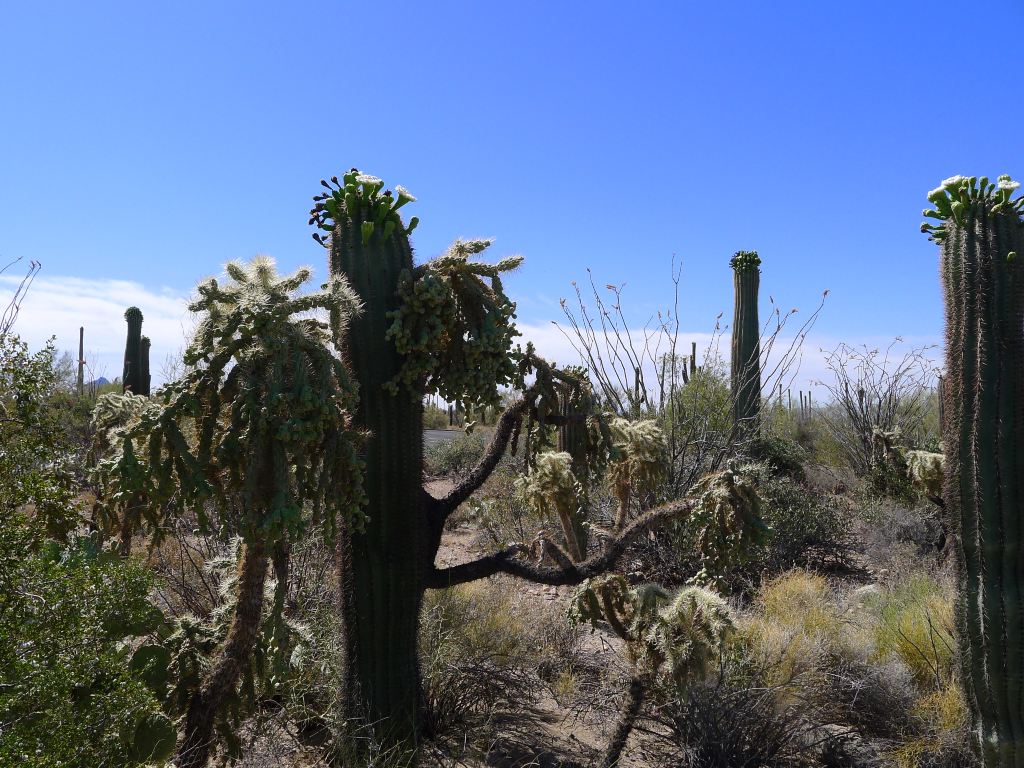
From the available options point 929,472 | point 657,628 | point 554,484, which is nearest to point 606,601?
point 657,628

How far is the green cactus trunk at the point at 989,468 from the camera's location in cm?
418

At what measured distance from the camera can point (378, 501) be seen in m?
3.47

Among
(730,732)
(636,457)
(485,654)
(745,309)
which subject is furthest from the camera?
(745,309)

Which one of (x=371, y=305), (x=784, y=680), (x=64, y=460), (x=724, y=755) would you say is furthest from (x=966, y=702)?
(x=64, y=460)

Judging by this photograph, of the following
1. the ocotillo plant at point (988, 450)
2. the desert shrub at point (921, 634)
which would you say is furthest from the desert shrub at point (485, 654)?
the ocotillo plant at point (988, 450)

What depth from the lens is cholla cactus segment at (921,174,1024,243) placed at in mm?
4387

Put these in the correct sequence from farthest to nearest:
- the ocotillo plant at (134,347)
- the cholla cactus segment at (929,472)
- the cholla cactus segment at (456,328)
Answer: the ocotillo plant at (134,347), the cholla cactus segment at (929,472), the cholla cactus segment at (456,328)

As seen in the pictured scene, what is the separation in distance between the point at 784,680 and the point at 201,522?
13.0ft

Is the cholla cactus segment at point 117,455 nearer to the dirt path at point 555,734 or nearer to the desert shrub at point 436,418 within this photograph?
the dirt path at point 555,734

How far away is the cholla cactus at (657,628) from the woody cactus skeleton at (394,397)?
2.03 feet

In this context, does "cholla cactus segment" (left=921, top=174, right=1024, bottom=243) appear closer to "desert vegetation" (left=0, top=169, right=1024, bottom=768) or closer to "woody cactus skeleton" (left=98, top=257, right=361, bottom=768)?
"desert vegetation" (left=0, top=169, right=1024, bottom=768)

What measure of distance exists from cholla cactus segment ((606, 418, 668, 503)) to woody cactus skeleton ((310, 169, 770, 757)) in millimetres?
1629

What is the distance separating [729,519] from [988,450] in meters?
1.71

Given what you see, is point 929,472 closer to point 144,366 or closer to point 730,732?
point 730,732
